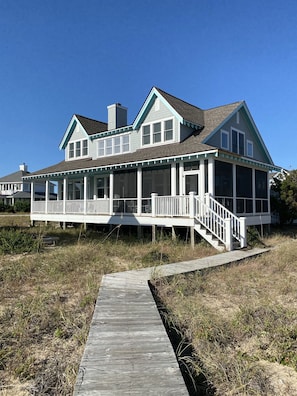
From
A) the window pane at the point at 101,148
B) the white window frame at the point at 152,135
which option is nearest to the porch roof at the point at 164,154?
the white window frame at the point at 152,135

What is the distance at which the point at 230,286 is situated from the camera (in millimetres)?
6969

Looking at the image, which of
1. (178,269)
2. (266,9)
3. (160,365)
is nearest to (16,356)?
(160,365)

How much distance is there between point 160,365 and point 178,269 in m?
4.93

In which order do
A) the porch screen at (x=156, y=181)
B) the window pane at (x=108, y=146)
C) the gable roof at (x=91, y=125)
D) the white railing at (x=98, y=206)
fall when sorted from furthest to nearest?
1. the gable roof at (x=91, y=125)
2. the window pane at (x=108, y=146)
3. the white railing at (x=98, y=206)
4. the porch screen at (x=156, y=181)

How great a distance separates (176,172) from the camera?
1586 cm

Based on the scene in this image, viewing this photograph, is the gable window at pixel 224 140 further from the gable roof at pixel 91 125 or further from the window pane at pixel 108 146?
the gable roof at pixel 91 125

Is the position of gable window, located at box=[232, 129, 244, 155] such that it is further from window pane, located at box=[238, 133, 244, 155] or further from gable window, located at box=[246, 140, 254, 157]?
gable window, located at box=[246, 140, 254, 157]

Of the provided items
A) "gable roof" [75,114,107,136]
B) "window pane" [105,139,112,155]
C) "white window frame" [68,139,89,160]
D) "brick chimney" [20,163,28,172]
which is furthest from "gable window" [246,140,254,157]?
"brick chimney" [20,163,28,172]

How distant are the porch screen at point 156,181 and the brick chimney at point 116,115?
22.5 feet

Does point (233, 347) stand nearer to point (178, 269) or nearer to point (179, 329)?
point (179, 329)

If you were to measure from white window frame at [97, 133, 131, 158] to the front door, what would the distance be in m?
5.64

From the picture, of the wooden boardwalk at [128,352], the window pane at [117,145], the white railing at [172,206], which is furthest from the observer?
the window pane at [117,145]

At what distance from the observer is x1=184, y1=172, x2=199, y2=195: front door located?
15.1 m

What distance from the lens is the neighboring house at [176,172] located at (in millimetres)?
13109
